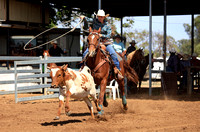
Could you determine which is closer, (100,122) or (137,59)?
(100,122)

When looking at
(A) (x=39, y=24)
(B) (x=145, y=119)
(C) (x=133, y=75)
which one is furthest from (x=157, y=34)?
(B) (x=145, y=119)

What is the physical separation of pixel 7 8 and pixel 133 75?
36.2 ft

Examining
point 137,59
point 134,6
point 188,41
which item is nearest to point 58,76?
point 137,59

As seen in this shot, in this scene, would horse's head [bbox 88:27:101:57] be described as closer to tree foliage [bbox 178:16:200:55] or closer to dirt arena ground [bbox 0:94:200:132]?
dirt arena ground [bbox 0:94:200:132]

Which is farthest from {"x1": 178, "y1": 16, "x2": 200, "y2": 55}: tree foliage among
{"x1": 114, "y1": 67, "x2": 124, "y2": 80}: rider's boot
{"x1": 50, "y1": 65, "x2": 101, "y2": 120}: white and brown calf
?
{"x1": 50, "y1": 65, "x2": 101, "y2": 120}: white and brown calf

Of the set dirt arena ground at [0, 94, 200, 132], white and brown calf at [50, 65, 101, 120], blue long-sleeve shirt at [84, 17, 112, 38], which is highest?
blue long-sleeve shirt at [84, 17, 112, 38]

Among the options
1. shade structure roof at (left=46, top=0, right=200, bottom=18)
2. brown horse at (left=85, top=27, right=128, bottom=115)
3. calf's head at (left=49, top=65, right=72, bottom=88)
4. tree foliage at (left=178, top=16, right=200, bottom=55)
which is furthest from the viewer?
tree foliage at (left=178, top=16, right=200, bottom=55)

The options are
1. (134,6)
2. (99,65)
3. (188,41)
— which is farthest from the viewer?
(188,41)

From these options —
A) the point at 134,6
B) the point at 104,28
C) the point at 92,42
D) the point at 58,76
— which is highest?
the point at 134,6

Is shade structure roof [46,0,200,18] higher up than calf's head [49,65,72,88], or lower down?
higher up

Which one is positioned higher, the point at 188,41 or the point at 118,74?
the point at 188,41

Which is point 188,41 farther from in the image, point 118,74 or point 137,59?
point 118,74

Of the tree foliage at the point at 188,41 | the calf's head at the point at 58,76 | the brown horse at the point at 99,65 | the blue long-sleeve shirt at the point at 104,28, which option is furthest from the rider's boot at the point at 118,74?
the tree foliage at the point at 188,41

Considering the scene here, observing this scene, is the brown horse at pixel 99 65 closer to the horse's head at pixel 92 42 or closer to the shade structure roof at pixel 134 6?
the horse's head at pixel 92 42
